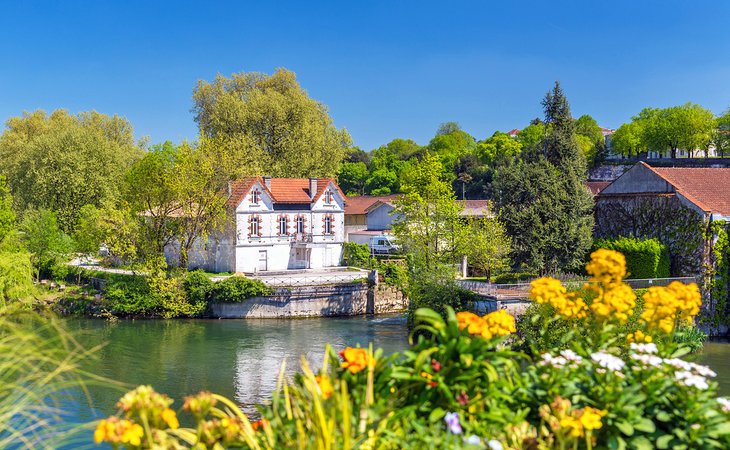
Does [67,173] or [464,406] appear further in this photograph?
[67,173]

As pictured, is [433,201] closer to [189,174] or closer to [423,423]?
[189,174]

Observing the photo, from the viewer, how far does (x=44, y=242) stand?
1752 inches

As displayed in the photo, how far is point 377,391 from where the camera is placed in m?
5.73

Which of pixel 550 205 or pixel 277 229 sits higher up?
pixel 550 205

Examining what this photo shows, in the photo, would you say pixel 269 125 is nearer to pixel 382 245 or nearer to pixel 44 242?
pixel 382 245

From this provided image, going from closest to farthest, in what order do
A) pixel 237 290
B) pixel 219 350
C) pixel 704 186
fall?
pixel 219 350 → pixel 704 186 → pixel 237 290

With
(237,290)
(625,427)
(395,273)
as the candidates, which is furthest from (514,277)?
(625,427)

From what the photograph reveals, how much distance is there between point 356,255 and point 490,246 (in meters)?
15.4

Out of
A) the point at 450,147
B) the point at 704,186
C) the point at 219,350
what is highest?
the point at 450,147

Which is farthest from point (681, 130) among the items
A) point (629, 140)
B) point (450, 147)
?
point (450, 147)

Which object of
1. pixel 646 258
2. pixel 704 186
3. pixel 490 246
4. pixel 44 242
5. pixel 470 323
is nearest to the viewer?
pixel 470 323

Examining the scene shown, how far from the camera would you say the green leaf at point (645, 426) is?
5.45 metres

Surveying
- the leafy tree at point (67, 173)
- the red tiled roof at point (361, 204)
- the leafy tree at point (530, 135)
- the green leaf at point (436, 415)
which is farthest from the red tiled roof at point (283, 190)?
the leafy tree at point (530, 135)

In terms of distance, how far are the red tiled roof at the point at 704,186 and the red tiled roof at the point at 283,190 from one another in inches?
834
